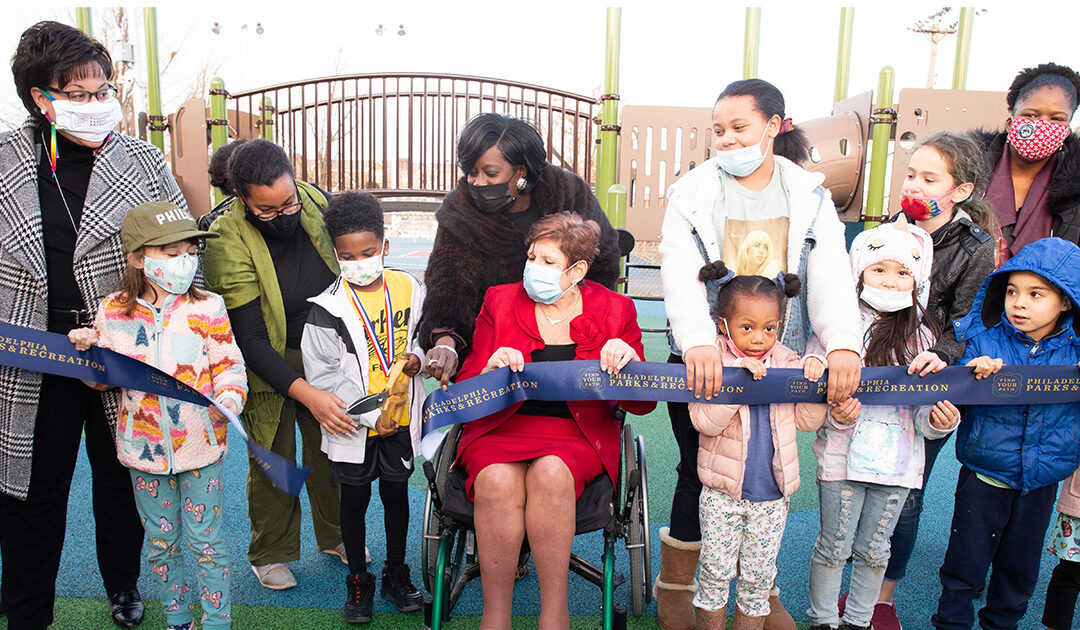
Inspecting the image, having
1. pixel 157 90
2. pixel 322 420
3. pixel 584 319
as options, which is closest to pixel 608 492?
pixel 584 319

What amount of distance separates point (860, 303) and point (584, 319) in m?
1.00

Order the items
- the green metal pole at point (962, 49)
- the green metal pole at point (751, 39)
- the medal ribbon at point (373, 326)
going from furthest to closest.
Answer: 1. the green metal pole at point (962, 49)
2. the green metal pole at point (751, 39)
3. the medal ribbon at point (373, 326)

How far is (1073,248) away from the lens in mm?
2326

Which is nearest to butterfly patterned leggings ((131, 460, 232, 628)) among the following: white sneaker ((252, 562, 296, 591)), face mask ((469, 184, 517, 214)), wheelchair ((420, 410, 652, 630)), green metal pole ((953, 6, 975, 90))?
white sneaker ((252, 562, 296, 591))

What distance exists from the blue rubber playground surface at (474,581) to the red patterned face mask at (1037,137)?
6.17ft

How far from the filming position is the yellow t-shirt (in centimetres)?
263

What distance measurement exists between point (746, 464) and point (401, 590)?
145cm

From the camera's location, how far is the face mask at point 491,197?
2.70 m

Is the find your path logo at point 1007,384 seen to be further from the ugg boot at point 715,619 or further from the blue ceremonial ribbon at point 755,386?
the ugg boot at point 715,619

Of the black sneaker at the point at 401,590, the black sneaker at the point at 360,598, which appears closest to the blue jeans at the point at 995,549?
the black sneaker at the point at 401,590

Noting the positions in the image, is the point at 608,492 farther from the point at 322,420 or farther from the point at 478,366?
the point at 322,420

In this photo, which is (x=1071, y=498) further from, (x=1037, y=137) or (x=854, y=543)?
(x=1037, y=137)

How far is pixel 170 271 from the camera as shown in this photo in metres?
2.29

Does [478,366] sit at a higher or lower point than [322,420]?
higher
